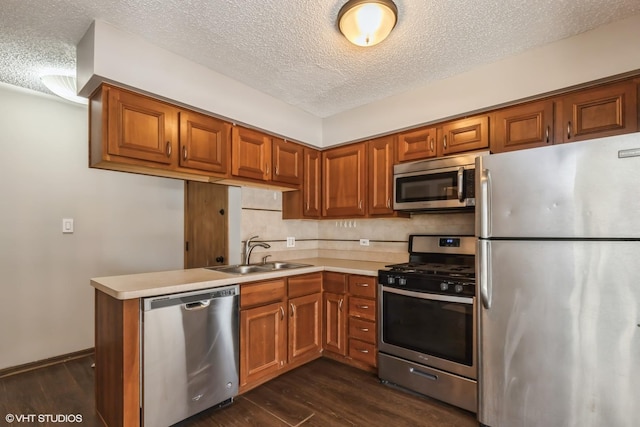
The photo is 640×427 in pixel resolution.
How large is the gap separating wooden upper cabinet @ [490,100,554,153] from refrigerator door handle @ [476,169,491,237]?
0.54 m

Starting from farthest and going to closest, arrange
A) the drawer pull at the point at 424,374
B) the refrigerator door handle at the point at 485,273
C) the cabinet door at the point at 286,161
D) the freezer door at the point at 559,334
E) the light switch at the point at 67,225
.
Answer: the cabinet door at the point at 286,161, the light switch at the point at 67,225, the drawer pull at the point at 424,374, the refrigerator door handle at the point at 485,273, the freezer door at the point at 559,334

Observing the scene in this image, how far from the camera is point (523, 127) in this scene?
86.7 inches

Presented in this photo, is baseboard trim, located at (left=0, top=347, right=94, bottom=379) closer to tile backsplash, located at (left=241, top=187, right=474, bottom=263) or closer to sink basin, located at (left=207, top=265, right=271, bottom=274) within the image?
sink basin, located at (left=207, top=265, right=271, bottom=274)

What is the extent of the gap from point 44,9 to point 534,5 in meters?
2.69

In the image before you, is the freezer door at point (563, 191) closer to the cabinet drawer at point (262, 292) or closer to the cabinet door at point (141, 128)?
the cabinet drawer at point (262, 292)

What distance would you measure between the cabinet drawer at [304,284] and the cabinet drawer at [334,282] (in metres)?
0.06

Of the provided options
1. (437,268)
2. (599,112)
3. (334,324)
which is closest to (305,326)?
(334,324)

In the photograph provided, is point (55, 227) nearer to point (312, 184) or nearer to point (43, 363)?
point (43, 363)

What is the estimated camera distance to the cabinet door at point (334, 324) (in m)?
2.74

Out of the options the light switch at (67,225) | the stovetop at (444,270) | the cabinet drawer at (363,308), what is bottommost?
the cabinet drawer at (363,308)

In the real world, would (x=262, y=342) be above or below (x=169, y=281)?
below

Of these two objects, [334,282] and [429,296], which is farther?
[334,282]

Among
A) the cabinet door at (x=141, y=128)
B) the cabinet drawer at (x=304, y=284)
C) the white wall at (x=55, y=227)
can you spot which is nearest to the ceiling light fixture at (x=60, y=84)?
the white wall at (x=55, y=227)

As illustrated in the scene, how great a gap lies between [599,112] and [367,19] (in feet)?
5.14
